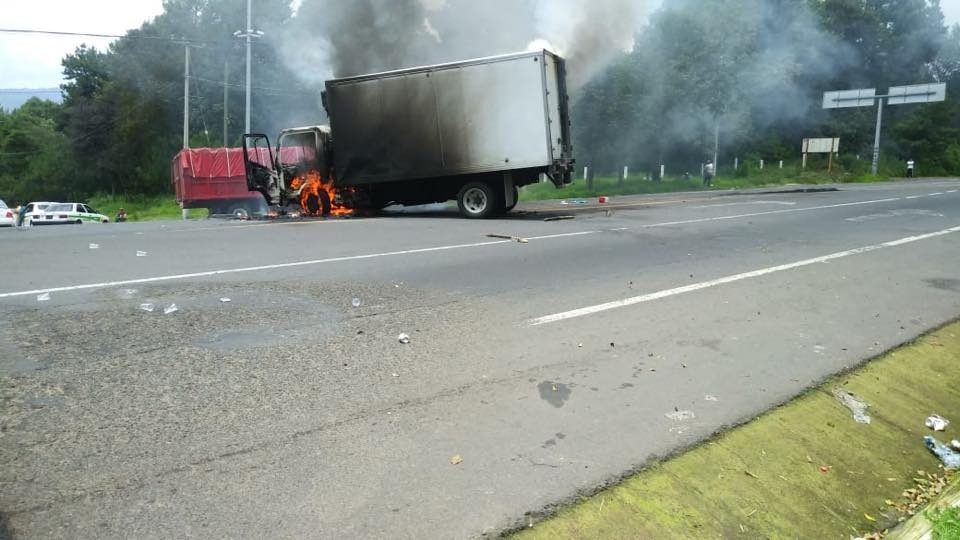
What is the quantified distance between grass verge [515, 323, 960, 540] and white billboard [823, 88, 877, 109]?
42152 mm

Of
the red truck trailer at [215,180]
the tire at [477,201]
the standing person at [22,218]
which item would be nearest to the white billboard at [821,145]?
the red truck trailer at [215,180]

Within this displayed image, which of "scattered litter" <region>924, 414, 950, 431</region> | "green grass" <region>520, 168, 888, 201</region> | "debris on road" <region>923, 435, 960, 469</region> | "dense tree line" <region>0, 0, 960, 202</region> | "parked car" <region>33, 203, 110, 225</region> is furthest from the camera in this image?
"dense tree line" <region>0, 0, 960, 202</region>

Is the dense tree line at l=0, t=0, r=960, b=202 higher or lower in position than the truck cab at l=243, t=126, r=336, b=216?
higher

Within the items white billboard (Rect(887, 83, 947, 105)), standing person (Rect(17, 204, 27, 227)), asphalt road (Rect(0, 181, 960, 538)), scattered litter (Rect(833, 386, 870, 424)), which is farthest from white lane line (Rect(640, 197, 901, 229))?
white billboard (Rect(887, 83, 947, 105))

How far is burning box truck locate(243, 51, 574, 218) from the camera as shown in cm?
1385

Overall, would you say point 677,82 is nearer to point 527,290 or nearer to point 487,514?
point 527,290

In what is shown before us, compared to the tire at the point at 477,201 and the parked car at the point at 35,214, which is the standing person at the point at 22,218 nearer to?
the parked car at the point at 35,214

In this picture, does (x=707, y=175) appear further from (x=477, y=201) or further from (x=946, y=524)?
(x=946, y=524)

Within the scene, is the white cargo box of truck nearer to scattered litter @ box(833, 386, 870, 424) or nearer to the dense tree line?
the dense tree line

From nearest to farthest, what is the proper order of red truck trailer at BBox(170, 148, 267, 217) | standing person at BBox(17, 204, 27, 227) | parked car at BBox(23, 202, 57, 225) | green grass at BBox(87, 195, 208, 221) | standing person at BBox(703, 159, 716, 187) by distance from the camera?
parked car at BBox(23, 202, 57, 225)
red truck trailer at BBox(170, 148, 267, 217)
standing person at BBox(17, 204, 27, 227)
standing person at BBox(703, 159, 716, 187)
green grass at BBox(87, 195, 208, 221)

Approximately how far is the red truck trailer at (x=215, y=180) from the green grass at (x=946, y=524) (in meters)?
24.4

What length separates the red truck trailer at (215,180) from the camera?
25.0 meters

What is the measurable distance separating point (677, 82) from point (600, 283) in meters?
28.0

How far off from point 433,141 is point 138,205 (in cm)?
4090
